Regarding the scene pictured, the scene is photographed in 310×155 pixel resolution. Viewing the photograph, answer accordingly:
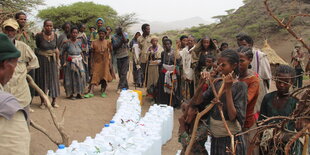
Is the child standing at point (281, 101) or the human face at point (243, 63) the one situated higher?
the human face at point (243, 63)

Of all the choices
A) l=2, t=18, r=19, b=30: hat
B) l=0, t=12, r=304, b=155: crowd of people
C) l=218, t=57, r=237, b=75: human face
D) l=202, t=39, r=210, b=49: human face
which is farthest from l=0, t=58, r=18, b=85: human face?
l=202, t=39, r=210, b=49: human face

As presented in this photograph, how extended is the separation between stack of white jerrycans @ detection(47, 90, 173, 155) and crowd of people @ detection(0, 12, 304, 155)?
0.88m

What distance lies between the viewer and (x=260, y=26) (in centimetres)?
2081

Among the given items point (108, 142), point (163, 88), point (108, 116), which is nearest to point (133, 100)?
point (108, 116)

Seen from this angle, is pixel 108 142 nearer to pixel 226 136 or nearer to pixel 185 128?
pixel 185 128

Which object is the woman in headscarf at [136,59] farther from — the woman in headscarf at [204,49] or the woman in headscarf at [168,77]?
the woman in headscarf at [204,49]

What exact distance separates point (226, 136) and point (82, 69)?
18.1 feet

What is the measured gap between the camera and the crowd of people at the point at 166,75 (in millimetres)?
1835

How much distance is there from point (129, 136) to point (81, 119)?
7.85ft

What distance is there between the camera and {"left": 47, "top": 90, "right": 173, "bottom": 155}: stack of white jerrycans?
3.66m

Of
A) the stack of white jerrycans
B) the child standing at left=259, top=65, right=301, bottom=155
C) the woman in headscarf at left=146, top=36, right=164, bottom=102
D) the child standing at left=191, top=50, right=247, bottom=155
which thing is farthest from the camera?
the woman in headscarf at left=146, top=36, right=164, bottom=102

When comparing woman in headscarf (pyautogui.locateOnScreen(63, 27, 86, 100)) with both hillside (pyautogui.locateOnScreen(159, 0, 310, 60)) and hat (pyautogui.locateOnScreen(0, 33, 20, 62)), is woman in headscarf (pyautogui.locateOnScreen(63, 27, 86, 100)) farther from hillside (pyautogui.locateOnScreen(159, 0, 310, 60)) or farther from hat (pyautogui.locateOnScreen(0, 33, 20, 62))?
hillside (pyautogui.locateOnScreen(159, 0, 310, 60))

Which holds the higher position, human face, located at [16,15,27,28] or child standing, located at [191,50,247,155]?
human face, located at [16,15,27,28]

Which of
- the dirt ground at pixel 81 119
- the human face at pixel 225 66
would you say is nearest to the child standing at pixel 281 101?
the human face at pixel 225 66
